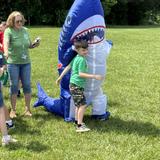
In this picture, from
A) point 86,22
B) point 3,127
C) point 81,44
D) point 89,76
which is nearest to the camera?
point 3,127

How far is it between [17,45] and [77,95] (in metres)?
1.31

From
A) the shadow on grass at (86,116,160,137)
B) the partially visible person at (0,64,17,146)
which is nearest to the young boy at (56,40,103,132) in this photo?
the shadow on grass at (86,116,160,137)

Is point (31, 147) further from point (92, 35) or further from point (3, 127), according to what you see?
point (92, 35)

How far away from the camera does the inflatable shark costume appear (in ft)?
22.6

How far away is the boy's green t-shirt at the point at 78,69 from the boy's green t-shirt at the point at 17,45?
930 millimetres

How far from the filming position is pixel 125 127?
7.04 metres

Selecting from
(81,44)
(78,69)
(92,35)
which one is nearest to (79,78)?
(78,69)

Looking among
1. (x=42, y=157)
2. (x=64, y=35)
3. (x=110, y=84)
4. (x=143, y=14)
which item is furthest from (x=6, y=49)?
(x=143, y=14)

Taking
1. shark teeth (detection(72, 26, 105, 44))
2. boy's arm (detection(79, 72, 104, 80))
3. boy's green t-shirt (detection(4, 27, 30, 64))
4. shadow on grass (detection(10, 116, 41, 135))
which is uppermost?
shark teeth (detection(72, 26, 105, 44))

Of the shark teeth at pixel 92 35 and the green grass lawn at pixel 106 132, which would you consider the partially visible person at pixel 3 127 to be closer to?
the green grass lawn at pixel 106 132

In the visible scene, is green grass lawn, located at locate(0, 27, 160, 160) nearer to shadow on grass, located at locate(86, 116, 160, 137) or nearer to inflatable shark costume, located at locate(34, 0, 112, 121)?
shadow on grass, located at locate(86, 116, 160, 137)

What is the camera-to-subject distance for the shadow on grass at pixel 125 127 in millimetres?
6766

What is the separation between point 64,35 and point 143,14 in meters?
55.7

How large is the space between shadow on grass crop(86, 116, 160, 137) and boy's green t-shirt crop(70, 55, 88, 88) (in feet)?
2.39
